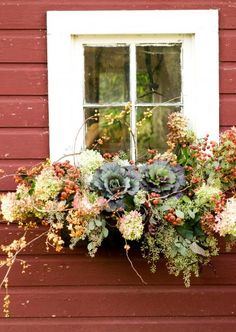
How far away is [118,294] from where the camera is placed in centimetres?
353

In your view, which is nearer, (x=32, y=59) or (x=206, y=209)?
(x=206, y=209)

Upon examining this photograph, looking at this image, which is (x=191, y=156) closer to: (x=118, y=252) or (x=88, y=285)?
(x=118, y=252)

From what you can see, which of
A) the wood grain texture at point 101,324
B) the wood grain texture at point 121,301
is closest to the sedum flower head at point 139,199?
the wood grain texture at point 121,301

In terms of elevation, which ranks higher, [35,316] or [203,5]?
Answer: [203,5]

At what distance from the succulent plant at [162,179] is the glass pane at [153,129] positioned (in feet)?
1.35

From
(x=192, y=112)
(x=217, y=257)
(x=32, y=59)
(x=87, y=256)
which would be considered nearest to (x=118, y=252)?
(x=87, y=256)

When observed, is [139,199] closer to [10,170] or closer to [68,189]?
[68,189]

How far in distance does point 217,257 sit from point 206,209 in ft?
1.42

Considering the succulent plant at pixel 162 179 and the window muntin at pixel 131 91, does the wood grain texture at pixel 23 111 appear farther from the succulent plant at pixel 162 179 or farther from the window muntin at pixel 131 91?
the succulent plant at pixel 162 179

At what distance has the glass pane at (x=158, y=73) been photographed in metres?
3.62

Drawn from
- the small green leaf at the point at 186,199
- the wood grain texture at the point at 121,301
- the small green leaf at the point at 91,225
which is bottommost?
the wood grain texture at the point at 121,301

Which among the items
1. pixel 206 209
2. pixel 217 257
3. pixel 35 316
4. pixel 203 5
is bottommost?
pixel 35 316

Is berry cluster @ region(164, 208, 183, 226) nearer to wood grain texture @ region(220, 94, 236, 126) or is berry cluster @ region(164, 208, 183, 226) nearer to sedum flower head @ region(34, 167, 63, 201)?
sedum flower head @ region(34, 167, 63, 201)

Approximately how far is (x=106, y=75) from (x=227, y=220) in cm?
98
